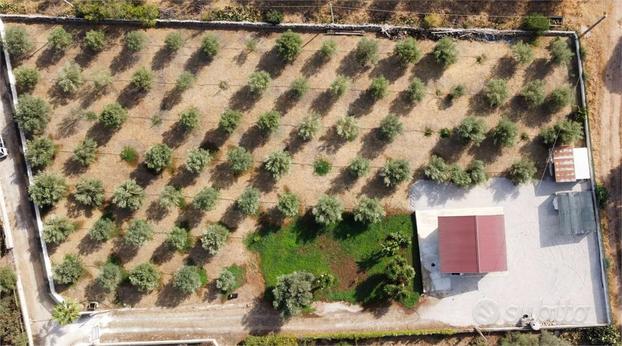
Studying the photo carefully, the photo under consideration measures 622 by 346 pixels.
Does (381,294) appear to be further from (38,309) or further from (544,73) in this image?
(38,309)

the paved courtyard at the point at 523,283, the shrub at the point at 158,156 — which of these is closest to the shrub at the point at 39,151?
the shrub at the point at 158,156

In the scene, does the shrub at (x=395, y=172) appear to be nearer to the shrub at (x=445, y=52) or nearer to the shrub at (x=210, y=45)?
the shrub at (x=445, y=52)

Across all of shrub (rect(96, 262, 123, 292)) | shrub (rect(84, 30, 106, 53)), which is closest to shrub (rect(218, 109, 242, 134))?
shrub (rect(84, 30, 106, 53))

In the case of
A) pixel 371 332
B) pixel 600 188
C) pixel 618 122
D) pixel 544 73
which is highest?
pixel 544 73

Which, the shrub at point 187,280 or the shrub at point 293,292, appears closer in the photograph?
the shrub at point 293,292

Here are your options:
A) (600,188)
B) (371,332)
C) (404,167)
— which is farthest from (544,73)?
(371,332)

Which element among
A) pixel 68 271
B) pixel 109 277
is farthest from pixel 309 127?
pixel 68 271
